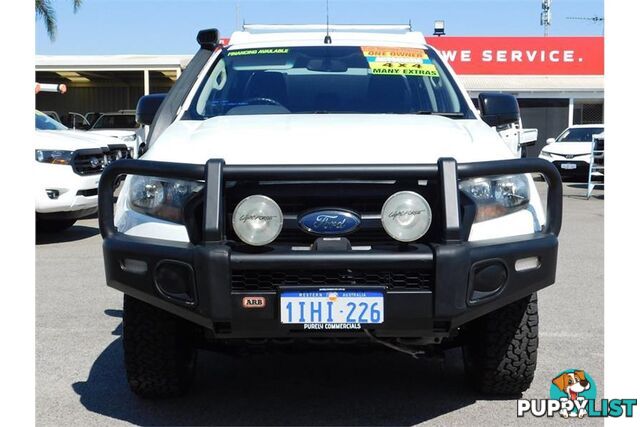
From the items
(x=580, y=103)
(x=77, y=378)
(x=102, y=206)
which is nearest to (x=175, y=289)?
(x=102, y=206)

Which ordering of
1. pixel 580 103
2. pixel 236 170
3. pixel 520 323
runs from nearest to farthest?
1. pixel 236 170
2. pixel 520 323
3. pixel 580 103

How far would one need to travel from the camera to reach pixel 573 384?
404 centimetres

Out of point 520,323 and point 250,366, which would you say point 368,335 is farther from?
point 250,366

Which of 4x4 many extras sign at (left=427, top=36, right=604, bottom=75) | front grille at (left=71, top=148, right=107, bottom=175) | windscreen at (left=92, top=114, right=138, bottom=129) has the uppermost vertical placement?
4x4 many extras sign at (left=427, top=36, right=604, bottom=75)

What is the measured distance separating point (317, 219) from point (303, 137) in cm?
44

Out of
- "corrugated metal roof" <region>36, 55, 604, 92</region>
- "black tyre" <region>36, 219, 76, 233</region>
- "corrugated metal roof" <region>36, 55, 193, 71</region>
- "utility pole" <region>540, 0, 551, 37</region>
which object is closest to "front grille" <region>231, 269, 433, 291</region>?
"black tyre" <region>36, 219, 76, 233</region>

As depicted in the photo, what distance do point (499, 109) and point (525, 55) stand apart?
2335 centimetres

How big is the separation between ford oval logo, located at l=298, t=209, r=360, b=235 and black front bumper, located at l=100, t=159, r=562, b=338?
0.13m

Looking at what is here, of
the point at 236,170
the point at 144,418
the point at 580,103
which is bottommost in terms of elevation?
the point at 144,418

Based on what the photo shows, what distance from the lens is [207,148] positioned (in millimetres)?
3387

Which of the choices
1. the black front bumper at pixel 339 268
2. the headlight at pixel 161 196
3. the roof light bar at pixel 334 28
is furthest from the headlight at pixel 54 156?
the black front bumper at pixel 339 268

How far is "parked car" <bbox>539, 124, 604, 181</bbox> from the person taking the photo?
19.3 m

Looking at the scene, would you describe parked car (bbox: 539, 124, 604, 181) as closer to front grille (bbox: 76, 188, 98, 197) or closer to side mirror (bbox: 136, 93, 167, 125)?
front grille (bbox: 76, 188, 98, 197)
